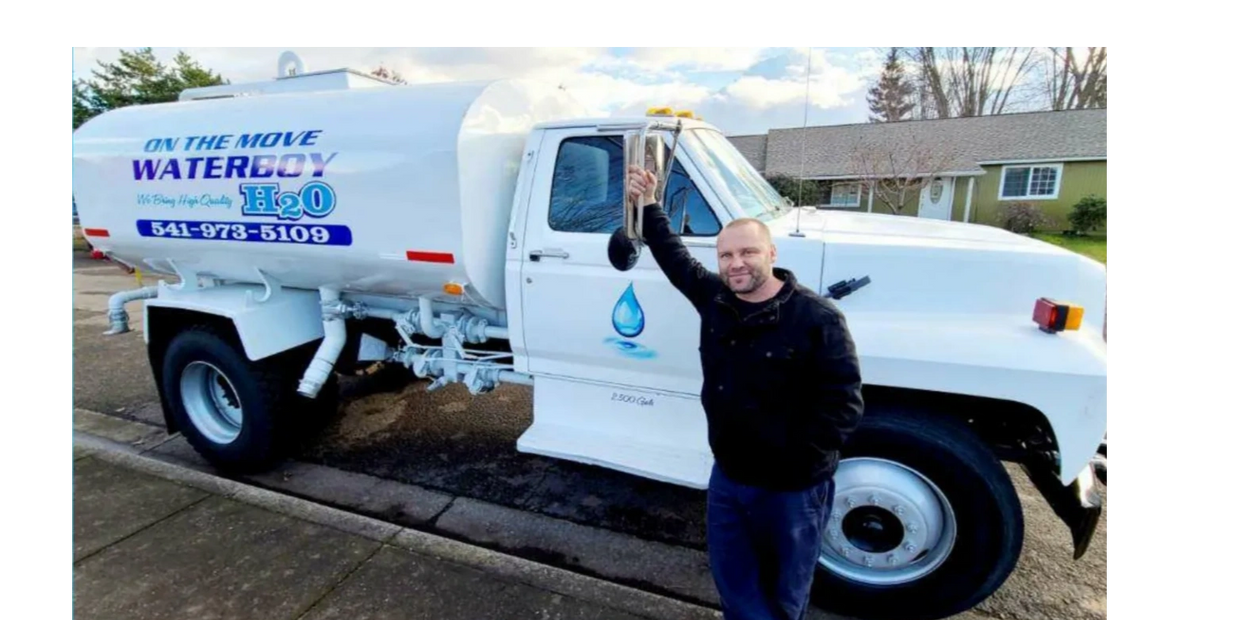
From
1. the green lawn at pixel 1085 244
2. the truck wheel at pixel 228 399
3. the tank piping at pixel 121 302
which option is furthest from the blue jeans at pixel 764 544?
the green lawn at pixel 1085 244

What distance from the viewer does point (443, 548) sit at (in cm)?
315

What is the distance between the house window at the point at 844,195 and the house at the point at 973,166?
1.4 inches

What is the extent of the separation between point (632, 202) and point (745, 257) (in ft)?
2.48

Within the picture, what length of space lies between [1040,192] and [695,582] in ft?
80.1

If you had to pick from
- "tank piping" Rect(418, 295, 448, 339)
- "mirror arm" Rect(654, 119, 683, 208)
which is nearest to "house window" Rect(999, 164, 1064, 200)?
"mirror arm" Rect(654, 119, 683, 208)

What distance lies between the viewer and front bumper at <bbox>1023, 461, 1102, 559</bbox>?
261 centimetres

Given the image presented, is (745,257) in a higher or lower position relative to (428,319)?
higher

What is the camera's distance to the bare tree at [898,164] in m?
20.1

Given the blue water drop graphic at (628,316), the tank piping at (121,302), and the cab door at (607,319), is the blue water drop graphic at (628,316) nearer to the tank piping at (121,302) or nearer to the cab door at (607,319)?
the cab door at (607,319)

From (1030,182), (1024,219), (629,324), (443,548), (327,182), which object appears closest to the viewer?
(443,548)

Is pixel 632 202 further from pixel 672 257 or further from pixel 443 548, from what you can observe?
pixel 443 548

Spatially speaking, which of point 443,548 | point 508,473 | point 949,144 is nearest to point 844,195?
point 949,144
